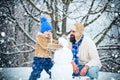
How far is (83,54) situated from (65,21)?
261cm

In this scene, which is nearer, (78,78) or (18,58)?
(78,78)

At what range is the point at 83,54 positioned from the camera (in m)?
3.93

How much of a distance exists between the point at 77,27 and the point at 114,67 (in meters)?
4.01

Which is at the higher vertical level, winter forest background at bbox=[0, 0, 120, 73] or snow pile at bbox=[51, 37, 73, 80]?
winter forest background at bbox=[0, 0, 120, 73]

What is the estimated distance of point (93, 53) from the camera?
3812 mm

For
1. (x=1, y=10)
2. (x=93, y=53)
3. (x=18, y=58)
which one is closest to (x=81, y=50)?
(x=93, y=53)

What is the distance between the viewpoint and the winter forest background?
6477 mm

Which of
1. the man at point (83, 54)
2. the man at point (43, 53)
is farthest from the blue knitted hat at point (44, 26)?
the man at point (83, 54)

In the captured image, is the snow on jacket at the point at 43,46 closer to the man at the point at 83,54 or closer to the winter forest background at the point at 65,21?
the man at the point at 83,54

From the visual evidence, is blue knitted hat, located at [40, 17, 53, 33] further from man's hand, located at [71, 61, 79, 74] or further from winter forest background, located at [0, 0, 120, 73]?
winter forest background, located at [0, 0, 120, 73]

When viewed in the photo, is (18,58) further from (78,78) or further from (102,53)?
(78,78)

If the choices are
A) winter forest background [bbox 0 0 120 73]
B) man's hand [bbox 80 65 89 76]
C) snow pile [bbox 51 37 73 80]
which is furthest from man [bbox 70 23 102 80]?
winter forest background [bbox 0 0 120 73]

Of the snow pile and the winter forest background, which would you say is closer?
the snow pile

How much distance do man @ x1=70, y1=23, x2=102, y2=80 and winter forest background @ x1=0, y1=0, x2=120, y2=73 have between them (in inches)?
90.8
